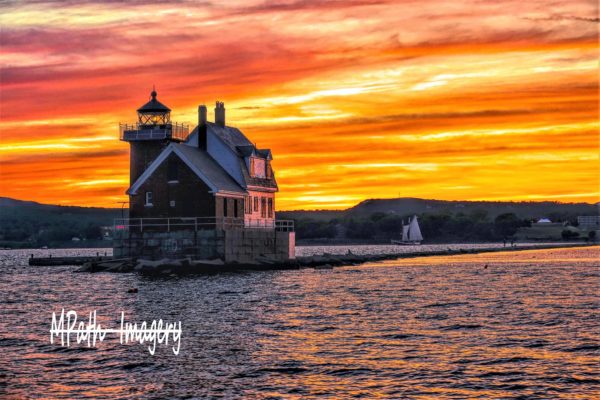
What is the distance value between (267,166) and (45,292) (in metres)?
30.4

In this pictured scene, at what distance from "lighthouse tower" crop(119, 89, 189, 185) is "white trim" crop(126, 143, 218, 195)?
2.66 m

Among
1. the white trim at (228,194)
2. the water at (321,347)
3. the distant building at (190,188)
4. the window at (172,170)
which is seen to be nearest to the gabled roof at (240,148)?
the distant building at (190,188)

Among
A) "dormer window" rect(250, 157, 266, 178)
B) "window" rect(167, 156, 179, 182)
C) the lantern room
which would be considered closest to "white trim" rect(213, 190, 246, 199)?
"dormer window" rect(250, 157, 266, 178)

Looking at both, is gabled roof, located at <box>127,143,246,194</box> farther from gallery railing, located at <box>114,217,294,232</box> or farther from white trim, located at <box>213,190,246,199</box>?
gallery railing, located at <box>114,217,294,232</box>

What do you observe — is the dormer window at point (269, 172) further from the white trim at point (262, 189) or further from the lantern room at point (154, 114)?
the lantern room at point (154, 114)

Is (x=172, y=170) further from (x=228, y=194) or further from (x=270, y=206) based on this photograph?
(x=270, y=206)

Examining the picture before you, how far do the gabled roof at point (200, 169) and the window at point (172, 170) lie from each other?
60cm

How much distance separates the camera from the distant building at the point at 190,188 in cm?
6938

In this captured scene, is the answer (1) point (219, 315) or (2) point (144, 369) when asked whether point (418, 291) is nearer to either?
(1) point (219, 315)

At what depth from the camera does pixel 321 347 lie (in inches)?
1090

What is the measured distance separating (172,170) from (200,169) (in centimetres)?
241

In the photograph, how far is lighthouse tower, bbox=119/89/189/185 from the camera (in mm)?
72938

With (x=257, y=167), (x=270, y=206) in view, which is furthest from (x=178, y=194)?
(x=270, y=206)

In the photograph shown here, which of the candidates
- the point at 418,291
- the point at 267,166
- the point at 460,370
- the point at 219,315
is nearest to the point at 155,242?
the point at 267,166
